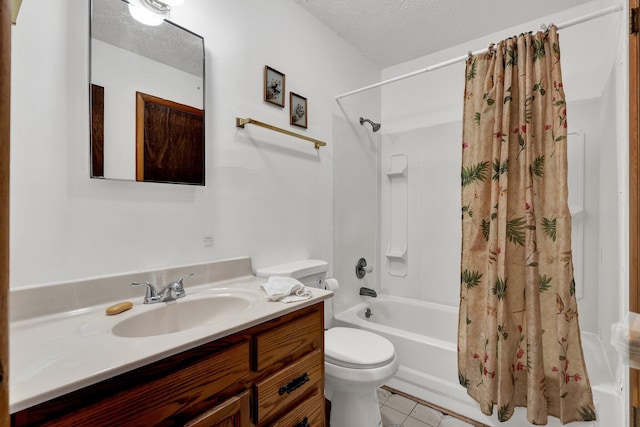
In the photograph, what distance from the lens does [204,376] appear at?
826mm

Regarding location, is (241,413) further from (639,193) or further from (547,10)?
(547,10)

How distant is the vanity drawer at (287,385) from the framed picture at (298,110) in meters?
1.33

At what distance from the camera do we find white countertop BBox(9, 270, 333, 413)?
0.59m

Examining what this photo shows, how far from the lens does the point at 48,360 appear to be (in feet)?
2.23

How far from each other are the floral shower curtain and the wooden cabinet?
892 millimetres

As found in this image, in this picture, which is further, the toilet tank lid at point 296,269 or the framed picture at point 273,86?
the framed picture at point 273,86

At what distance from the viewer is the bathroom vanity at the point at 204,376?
0.63 meters

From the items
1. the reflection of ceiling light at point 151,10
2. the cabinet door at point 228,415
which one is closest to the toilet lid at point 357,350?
the cabinet door at point 228,415

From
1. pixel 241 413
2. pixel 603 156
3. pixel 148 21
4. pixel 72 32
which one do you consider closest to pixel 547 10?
pixel 603 156

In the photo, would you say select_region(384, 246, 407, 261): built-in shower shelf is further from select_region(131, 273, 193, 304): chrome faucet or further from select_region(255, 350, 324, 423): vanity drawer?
select_region(131, 273, 193, 304): chrome faucet

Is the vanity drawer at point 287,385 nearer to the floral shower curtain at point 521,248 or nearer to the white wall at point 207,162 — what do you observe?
the white wall at point 207,162

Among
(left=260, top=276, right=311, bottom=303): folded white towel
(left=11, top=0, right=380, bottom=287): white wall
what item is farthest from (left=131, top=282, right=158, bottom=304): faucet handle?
(left=260, top=276, right=311, bottom=303): folded white towel

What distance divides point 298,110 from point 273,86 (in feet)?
0.75

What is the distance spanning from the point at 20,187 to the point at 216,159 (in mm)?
701
